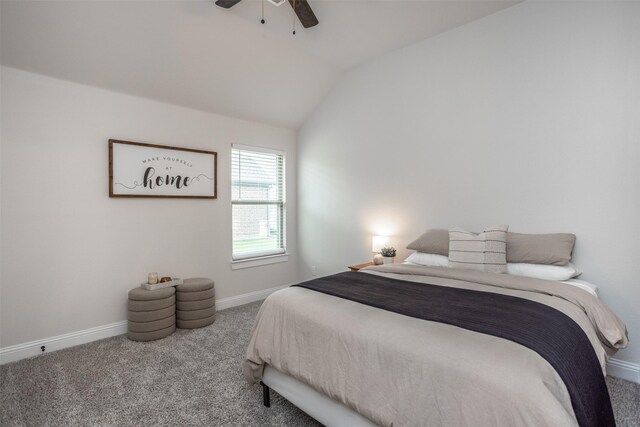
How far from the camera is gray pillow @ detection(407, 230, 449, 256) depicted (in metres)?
2.86

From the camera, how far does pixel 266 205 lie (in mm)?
4391

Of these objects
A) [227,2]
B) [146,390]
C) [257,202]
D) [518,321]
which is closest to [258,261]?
[257,202]

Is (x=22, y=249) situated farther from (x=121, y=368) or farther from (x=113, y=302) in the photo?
(x=121, y=368)

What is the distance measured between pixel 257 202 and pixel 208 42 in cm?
195

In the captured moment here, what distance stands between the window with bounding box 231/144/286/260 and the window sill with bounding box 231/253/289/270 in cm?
5

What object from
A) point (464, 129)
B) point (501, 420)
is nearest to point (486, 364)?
point (501, 420)

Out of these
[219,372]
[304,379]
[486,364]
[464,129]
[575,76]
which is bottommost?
[219,372]

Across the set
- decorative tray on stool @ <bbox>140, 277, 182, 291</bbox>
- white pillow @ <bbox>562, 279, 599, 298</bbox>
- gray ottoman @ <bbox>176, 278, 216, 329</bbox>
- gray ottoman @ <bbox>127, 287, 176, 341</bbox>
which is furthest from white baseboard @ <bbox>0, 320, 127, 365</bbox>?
white pillow @ <bbox>562, 279, 599, 298</bbox>

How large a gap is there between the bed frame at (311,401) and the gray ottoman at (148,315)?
1.50m

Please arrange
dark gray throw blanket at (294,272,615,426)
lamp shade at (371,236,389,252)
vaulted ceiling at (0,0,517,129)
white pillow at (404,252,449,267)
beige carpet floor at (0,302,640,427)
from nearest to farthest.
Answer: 1. dark gray throw blanket at (294,272,615,426)
2. beige carpet floor at (0,302,640,427)
3. vaulted ceiling at (0,0,517,129)
4. white pillow at (404,252,449,267)
5. lamp shade at (371,236,389,252)

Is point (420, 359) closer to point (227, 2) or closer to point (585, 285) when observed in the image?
point (585, 285)

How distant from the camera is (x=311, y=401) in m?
A: 1.71

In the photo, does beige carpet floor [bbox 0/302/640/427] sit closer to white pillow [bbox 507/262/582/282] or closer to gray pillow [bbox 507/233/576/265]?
white pillow [bbox 507/262/582/282]

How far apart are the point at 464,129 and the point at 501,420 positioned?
2.67 m
